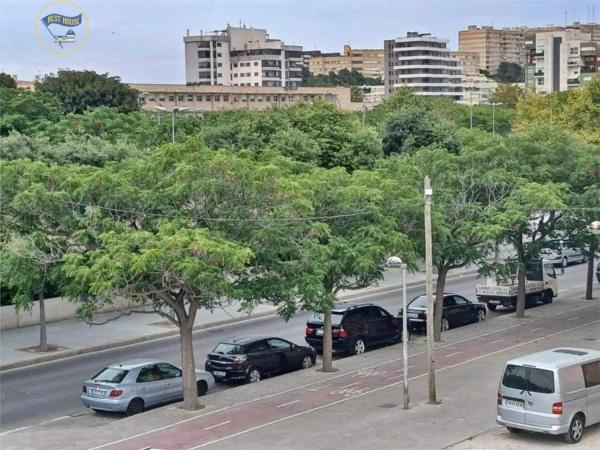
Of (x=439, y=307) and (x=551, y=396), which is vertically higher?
(x=551, y=396)

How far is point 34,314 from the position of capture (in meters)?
38.4

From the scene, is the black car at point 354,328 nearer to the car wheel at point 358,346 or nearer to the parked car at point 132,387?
the car wheel at point 358,346

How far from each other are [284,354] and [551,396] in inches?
411

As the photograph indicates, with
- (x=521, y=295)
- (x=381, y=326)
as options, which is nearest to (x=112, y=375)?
(x=381, y=326)

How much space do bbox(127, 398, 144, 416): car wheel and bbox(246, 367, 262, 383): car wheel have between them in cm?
413

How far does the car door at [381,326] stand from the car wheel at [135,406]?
1041 cm

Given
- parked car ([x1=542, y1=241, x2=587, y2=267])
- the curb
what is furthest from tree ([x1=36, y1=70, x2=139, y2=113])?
the curb

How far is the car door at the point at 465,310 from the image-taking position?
37812 millimetres

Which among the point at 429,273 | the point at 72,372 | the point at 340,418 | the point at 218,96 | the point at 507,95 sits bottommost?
the point at 72,372

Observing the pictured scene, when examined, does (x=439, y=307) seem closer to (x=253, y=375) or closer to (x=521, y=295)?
(x=521, y=295)

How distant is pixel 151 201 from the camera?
24219mm

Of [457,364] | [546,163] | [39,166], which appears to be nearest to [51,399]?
[39,166]

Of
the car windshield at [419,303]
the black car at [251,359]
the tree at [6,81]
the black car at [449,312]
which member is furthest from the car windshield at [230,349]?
the tree at [6,81]

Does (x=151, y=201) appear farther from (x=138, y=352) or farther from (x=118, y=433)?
(x=138, y=352)
